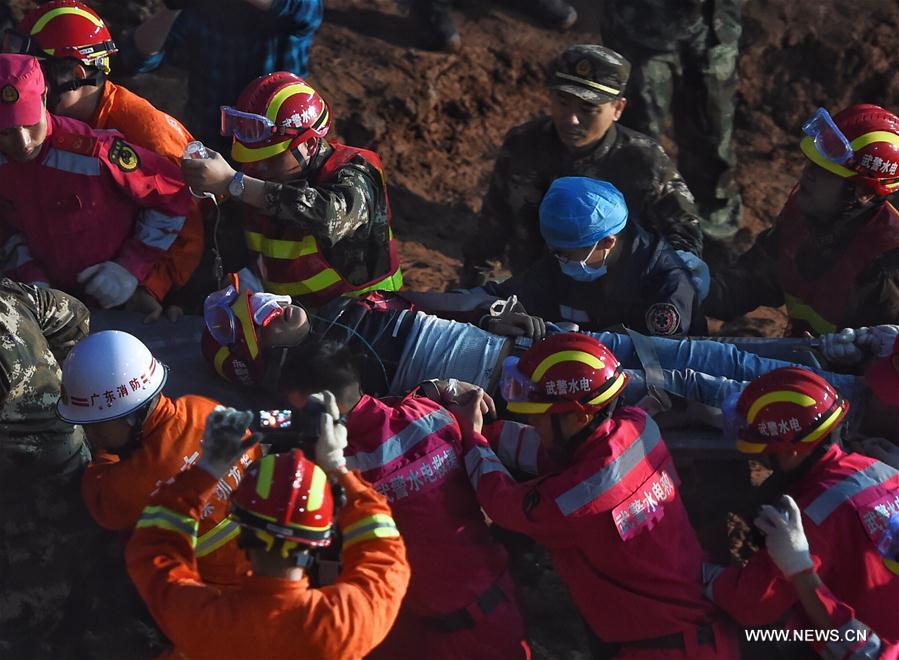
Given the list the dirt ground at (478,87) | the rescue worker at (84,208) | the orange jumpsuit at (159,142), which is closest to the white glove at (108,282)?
the rescue worker at (84,208)

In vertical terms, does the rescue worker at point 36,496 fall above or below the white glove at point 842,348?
below

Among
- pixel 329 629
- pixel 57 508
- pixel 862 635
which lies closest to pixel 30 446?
pixel 57 508

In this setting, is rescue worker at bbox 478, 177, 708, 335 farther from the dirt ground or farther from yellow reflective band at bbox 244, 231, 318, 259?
the dirt ground

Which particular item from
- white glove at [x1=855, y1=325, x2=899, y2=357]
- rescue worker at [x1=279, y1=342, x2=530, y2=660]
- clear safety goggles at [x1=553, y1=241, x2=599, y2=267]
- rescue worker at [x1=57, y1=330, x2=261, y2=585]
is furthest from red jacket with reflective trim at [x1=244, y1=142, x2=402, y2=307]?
white glove at [x1=855, y1=325, x2=899, y2=357]

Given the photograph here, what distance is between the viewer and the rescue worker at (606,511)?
407cm

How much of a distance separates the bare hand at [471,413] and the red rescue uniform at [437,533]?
126mm

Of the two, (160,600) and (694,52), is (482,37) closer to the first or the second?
(694,52)

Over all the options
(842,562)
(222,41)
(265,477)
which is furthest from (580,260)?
(222,41)

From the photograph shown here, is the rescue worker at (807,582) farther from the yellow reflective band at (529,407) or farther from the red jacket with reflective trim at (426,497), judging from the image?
the red jacket with reflective trim at (426,497)

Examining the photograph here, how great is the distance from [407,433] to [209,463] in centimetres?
95

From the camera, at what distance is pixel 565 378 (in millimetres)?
4141

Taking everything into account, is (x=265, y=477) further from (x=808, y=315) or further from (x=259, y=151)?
(x=808, y=315)

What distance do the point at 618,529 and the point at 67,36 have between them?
323 cm

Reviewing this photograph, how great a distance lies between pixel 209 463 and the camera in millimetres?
3566
